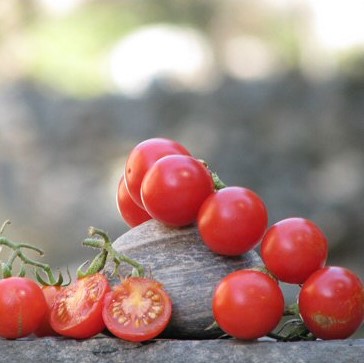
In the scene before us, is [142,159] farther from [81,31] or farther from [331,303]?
[81,31]

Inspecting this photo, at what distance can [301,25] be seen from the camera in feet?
23.4

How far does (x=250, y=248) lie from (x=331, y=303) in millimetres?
196

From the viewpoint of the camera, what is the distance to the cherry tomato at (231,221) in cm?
162

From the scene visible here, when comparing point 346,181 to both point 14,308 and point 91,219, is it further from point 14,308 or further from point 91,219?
point 14,308

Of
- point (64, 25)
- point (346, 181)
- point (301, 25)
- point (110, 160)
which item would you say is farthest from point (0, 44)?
point (346, 181)

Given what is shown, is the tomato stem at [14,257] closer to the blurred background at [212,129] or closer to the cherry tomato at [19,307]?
the cherry tomato at [19,307]

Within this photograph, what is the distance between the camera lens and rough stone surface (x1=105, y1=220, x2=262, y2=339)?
64.8 inches

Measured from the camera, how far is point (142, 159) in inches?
68.7

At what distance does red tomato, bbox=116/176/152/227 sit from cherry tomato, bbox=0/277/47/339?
11.0 inches

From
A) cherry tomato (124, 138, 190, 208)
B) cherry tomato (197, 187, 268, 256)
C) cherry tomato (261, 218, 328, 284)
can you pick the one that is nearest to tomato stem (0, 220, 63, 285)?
cherry tomato (124, 138, 190, 208)

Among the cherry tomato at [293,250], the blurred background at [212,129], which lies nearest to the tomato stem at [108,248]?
the cherry tomato at [293,250]

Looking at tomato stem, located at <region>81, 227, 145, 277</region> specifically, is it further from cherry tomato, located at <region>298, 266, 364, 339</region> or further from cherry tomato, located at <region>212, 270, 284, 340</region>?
cherry tomato, located at <region>298, 266, 364, 339</region>

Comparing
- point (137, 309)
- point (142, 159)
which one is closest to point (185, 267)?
point (137, 309)

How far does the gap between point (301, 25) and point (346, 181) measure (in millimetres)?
1636
